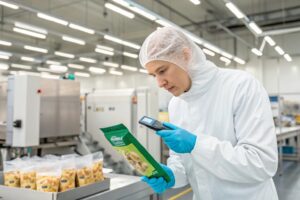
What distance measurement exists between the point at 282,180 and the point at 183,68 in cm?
476

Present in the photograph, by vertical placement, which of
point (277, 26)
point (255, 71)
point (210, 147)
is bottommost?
point (210, 147)

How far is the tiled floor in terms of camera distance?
13.7 feet

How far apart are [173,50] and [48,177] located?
0.76 m

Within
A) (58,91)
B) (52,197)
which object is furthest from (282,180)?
(52,197)

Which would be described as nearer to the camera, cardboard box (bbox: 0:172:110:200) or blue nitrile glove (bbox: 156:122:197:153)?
blue nitrile glove (bbox: 156:122:197:153)

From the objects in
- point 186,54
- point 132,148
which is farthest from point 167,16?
point 132,148

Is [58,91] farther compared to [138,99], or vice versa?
[138,99]

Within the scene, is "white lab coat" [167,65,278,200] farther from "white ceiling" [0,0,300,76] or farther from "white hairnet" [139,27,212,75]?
"white ceiling" [0,0,300,76]

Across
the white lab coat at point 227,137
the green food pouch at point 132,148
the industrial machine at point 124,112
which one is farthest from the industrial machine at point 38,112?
the green food pouch at point 132,148

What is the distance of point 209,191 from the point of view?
4.02ft

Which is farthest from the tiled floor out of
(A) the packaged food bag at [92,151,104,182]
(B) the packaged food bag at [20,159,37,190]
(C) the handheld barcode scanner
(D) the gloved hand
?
(C) the handheld barcode scanner

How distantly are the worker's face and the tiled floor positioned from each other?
3.25 meters

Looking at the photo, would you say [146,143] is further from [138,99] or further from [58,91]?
[58,91]

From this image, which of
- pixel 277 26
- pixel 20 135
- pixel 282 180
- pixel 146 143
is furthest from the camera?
pixel 277 26
